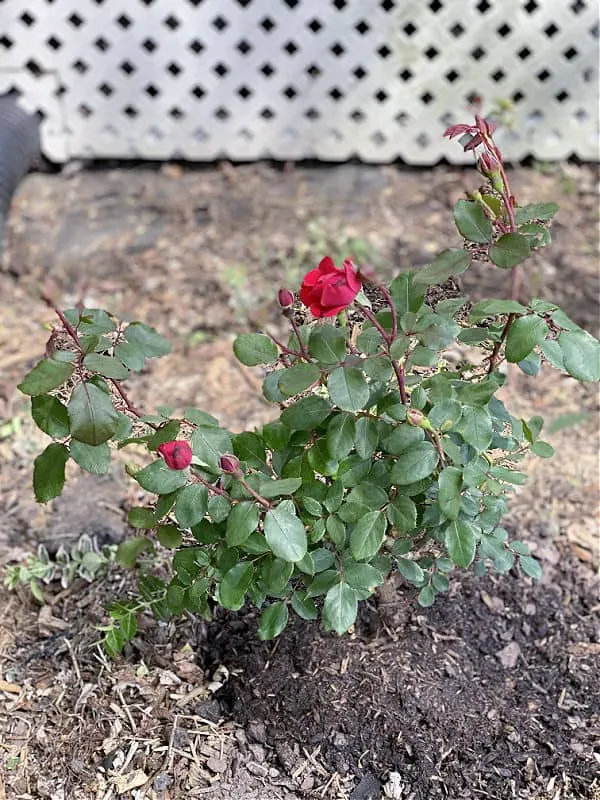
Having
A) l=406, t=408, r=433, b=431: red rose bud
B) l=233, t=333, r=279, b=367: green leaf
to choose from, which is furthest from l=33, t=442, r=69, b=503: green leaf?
l=406, t=408, r=433, b=431: red rose bud

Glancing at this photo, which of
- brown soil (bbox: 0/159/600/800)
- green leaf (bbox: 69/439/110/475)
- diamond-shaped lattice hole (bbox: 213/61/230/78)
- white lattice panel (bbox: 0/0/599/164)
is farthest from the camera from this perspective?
diamond-shaped lattice hole (bbox: 213/61/230/78)

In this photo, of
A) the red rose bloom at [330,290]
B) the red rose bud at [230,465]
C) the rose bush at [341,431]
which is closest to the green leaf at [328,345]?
the rose bush at [341,431]

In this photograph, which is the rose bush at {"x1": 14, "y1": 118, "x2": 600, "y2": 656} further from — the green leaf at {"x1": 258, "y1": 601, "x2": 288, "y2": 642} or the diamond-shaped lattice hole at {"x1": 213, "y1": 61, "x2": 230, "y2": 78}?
the diamond-shaped lattice hole at {"x1": 213, "y1": 61, "x2": 230, "y2": 78}

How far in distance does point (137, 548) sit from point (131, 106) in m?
2.96

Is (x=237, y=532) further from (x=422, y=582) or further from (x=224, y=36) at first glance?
(x=224, y=36)

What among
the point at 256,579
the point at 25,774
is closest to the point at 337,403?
the point at 256,579

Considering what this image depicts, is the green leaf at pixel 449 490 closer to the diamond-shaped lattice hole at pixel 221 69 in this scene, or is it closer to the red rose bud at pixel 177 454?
the red rose bud at pixel 177 454

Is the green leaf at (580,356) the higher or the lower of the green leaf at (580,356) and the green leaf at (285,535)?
the higher

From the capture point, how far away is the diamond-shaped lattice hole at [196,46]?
3.94 meters

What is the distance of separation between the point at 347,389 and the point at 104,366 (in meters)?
0.37

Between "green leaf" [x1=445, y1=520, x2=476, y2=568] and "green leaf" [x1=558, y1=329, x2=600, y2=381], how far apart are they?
310 millimetres

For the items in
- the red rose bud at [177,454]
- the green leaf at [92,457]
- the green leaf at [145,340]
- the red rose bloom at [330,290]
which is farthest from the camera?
the green leaf at [145,340]

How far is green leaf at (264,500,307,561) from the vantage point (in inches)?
52.0

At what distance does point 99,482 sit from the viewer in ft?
7.87
